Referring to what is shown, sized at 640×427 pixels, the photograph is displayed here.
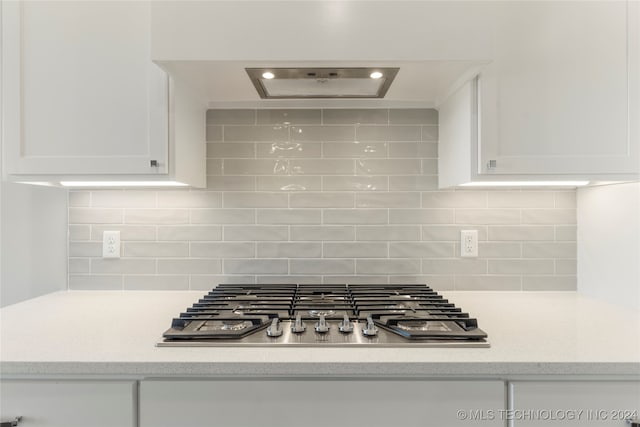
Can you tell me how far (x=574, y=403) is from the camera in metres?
0.95

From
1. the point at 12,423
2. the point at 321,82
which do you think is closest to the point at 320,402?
the point at 12,423

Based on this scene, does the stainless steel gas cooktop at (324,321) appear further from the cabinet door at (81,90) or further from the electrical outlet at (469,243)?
the cabinet door at (81,90)

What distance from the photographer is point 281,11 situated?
1156mm

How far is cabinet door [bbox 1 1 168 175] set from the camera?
1284 millimetres

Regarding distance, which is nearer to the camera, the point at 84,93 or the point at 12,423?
the point at 12,423

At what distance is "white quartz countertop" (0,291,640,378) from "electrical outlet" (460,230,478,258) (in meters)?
0.46

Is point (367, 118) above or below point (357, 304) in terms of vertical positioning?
above

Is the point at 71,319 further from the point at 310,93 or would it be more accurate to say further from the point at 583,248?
the point at 583,248

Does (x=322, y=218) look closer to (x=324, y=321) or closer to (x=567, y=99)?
(x=324, y=321)

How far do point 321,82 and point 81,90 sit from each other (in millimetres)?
774

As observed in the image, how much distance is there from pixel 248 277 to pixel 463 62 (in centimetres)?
114

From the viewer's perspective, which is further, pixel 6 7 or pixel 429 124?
pixel 429 124

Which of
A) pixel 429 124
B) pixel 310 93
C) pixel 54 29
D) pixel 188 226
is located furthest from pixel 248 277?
pixel 54 29

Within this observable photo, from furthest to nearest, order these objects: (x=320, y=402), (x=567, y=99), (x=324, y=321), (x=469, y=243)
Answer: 1. (x=469, y=243)
2. (x=567, y=99)
3. (x=324, y=321)
4. (x=320, y=402)
